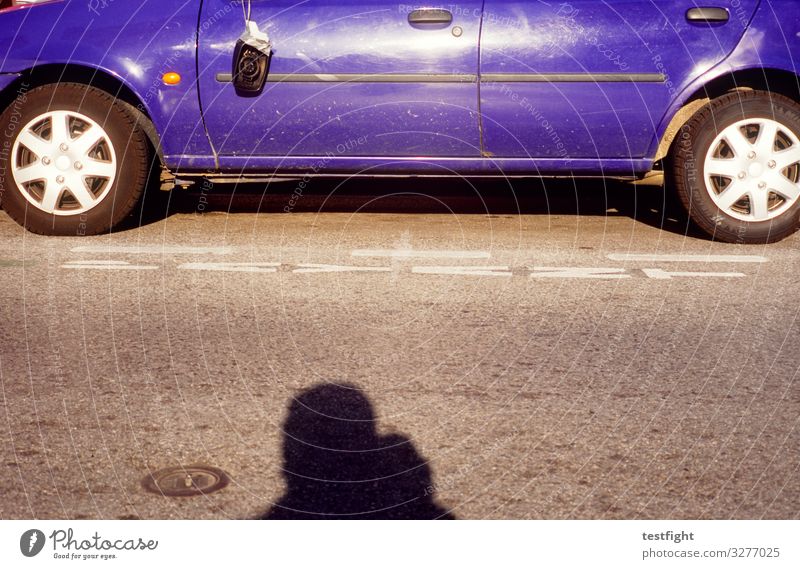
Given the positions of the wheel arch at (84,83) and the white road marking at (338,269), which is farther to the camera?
the wheel arch at (84,83)

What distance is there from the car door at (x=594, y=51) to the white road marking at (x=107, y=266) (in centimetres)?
200

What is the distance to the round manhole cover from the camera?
9.60 ft

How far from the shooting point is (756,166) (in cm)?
605

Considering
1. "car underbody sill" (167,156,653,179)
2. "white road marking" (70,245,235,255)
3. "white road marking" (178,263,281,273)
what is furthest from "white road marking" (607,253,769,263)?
"white road marking" (70,245,235,255)

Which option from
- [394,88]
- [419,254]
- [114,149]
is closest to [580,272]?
[419,254]

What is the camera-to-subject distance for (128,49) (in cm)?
589

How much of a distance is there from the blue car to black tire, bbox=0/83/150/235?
1 centimetres

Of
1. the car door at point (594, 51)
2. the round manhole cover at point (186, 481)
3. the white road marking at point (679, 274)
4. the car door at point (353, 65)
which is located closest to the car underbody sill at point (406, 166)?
the car door at point (353, 65)

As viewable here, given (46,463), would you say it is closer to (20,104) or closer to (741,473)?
(741,473)

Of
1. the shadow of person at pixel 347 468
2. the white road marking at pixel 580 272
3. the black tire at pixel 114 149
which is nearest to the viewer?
the shadow of person at pixel 347 468

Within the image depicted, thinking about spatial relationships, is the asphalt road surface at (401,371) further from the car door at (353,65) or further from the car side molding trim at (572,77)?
the car side molding trim at (572,77)

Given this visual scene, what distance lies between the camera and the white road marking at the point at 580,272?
17.6ft

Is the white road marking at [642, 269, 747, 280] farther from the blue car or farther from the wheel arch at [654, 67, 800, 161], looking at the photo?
the wheel arch at [654, 67, 800, 161]

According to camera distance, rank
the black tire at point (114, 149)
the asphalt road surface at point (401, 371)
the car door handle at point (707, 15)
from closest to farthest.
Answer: the asphalt road surface at point (401, 371), the car door handle at point (707, 15), the black tire at point (114, 149)
